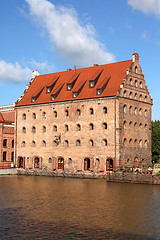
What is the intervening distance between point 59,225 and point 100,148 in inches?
1504

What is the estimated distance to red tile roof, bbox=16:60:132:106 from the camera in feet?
205

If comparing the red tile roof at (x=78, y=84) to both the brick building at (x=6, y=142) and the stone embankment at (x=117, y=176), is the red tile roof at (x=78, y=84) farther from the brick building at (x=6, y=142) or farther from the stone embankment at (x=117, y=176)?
the stone embankment at (x=117, y=176)

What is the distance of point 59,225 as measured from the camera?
74.4 feet

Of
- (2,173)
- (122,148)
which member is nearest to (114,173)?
(122,148)

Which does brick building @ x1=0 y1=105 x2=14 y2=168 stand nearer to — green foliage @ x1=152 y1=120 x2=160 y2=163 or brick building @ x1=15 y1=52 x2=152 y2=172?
brick building @ x1=15 y1=52 x2=152 y2=172

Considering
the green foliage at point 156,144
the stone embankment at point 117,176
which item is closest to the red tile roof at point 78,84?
the stone embankment at point 117,176

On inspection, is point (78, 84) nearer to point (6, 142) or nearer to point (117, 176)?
point (6, 142)

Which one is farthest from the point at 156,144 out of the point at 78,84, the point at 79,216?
the point at 79,216

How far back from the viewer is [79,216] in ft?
84.2

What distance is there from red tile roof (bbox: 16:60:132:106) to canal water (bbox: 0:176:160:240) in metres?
27.9

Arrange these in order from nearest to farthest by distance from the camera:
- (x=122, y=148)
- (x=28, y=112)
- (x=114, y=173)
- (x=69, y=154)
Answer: (x=114, y=173) < (x=122, y=148) < (x=69, y=154) < (x=28, y=112)

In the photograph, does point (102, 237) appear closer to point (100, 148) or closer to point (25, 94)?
point (100, 148)

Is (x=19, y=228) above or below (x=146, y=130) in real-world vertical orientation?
below

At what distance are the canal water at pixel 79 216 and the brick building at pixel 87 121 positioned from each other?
23229mm
